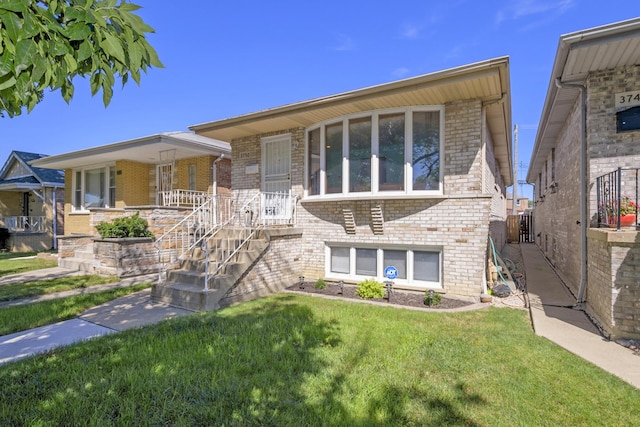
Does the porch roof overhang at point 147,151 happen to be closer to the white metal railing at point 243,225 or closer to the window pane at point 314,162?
the white metal railing at point 243,225

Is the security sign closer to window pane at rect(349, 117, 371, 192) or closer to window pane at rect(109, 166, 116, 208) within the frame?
window pane at rect(349, 117, 371, 192)

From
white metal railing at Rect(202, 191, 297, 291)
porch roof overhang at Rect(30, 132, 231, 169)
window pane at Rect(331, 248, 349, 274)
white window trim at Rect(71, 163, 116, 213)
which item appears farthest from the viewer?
white window trim at Rect(71, 163, 116, 213)

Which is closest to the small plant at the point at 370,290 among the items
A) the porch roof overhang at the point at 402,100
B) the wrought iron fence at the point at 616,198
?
the porch roof overhang at the point at 402,100

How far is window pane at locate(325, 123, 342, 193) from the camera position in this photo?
8.08 metres

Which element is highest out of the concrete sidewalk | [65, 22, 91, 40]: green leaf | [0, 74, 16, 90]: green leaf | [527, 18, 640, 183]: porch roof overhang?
[527, 18, 640, 183]: porch roof overhang

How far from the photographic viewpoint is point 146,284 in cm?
819

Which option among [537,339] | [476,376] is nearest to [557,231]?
[537,339]

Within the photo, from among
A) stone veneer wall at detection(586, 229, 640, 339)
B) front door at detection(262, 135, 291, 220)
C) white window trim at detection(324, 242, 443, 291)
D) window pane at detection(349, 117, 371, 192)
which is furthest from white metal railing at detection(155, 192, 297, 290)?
stone veneer wall at detection(586, 229, 640, 339)

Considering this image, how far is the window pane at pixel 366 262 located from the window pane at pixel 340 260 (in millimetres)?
305

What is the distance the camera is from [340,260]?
8328 millimetres

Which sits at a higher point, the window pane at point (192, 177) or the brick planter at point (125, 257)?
the window pane at point (192, 177)

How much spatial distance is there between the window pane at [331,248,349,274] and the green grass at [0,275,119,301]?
5.68 metres

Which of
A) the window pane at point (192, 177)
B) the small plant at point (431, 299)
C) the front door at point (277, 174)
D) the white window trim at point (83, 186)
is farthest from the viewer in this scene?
the white window trim at point (83, 186)

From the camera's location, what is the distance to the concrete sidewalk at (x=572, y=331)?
12.8 ft
